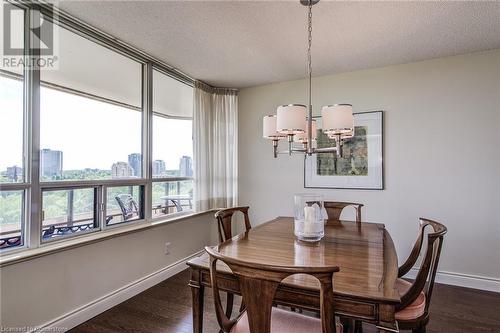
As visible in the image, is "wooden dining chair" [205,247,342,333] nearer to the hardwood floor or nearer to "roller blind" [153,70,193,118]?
the hardwood floor

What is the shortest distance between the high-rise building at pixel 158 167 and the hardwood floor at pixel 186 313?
1271 millimetres

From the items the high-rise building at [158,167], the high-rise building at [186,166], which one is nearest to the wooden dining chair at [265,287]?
the high-rise building at [158,167]

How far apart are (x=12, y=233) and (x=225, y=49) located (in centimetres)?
239

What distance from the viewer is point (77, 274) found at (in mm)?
2246

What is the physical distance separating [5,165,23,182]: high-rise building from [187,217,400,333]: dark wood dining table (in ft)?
4.79

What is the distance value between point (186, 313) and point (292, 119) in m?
1.95

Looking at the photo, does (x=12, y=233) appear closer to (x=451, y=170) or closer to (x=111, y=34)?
(x=111, y=34)

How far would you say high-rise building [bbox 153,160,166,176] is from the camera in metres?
3.18

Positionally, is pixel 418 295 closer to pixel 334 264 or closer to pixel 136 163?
Result: pixel 334 264

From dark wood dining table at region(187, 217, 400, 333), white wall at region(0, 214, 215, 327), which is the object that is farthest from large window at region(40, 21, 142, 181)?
dark wood dining table at region(187, 217, 400, 333)

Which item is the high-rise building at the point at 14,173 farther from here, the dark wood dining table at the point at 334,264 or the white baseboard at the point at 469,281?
the white baseboard at the point at 469,281

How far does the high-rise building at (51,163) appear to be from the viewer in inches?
83.0

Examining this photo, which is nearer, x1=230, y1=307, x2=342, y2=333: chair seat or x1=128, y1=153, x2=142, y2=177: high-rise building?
x1=230, y1=307, x2=342, y2=333: chair seat

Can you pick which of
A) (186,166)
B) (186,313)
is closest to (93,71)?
(186,166)
